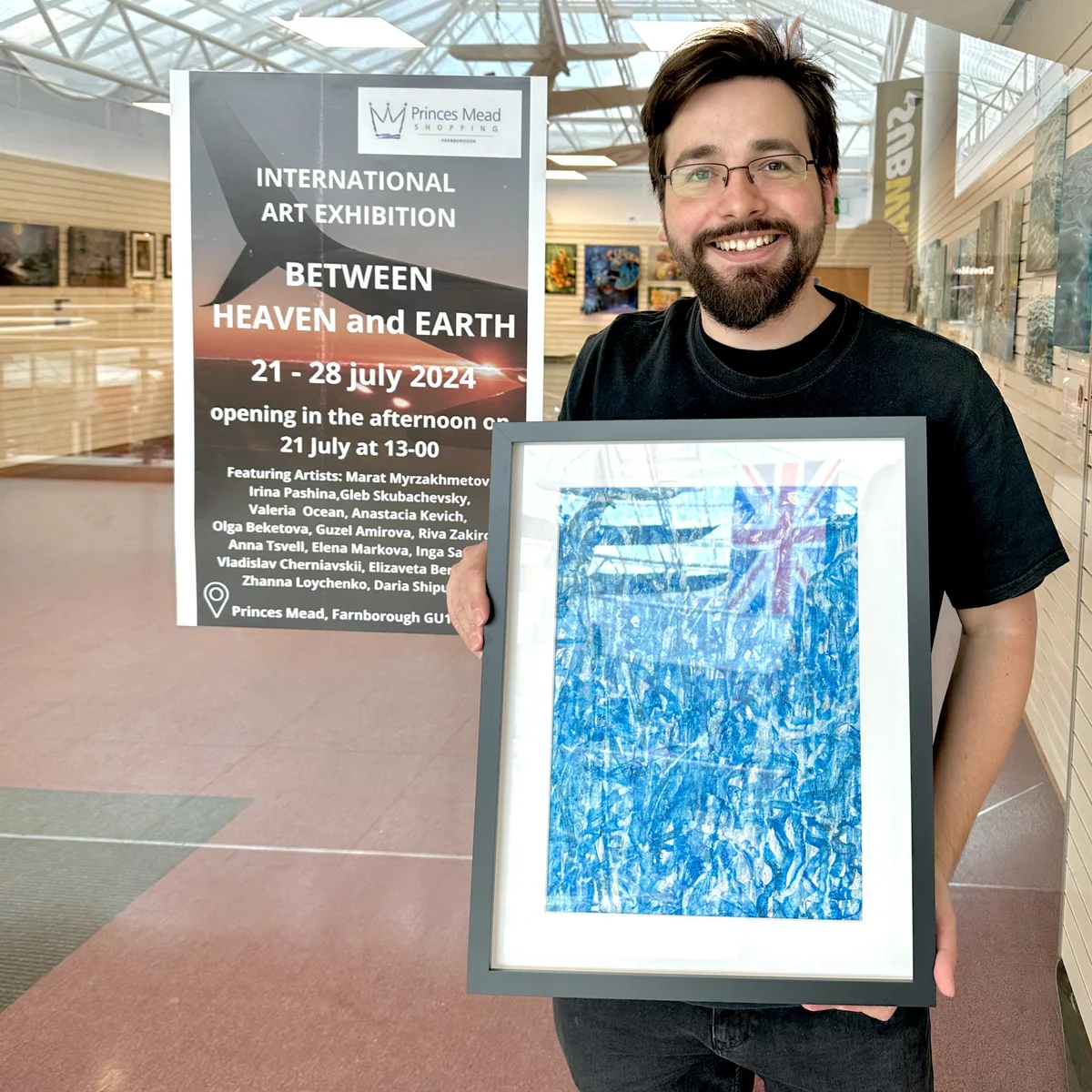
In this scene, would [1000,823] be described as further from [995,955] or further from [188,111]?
[188,111]

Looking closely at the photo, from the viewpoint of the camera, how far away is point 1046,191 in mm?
3123

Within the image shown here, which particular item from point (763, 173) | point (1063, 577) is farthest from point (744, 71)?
point (1063, 577)

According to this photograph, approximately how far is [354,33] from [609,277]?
2.95 ft

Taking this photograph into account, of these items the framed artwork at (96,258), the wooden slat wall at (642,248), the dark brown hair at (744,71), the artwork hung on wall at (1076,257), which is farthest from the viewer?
the framed artwork at (96,258)

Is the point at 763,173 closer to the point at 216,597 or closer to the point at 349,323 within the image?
the point at 349,323

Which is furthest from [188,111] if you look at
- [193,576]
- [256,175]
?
[193,576]

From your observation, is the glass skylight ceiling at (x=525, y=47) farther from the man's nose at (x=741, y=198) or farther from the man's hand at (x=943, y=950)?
the man's hand at (x=943, y=950)

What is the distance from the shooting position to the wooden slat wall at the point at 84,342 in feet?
10.8

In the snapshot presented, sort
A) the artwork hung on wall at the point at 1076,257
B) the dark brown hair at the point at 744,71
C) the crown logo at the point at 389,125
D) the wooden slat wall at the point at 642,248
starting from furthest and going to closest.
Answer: the wooden slat wall at the point at 642,248 < the crown logo at the point at 389,125 < the artwork hung on wall at the point at 1076,257 < the dark brown hair at the point at 744,71

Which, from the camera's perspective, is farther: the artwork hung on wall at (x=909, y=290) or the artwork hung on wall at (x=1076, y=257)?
the artwork hung on wall at (x=909, y=290)

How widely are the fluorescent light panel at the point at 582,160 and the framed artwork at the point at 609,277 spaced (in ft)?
0.69

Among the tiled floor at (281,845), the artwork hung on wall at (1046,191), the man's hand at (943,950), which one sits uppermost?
the artwork hung on wall at (1046,191)

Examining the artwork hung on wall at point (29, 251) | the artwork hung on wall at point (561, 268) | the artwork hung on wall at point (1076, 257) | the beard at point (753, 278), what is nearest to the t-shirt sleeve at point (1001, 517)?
the beard at point (753, 278)

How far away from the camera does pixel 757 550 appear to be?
137cm
